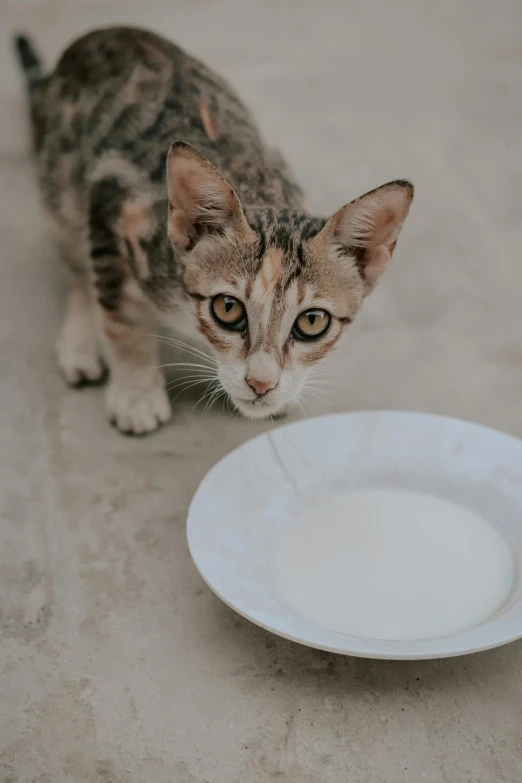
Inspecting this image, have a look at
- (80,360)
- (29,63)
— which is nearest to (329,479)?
(80,360)

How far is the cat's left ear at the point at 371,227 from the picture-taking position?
59.2 inches

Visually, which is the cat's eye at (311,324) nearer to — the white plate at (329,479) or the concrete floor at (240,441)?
the white plate at (329,479)

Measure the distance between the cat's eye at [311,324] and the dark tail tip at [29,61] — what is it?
1.44m

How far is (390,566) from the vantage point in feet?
5.26

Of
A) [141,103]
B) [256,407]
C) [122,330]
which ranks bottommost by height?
[122,330]

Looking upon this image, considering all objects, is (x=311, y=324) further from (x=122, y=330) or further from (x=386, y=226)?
(x=122, y=330)

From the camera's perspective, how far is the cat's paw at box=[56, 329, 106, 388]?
7.43 ft

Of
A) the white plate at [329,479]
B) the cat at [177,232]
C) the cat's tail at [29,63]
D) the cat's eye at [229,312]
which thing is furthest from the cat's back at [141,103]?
the white plate at [329,479]

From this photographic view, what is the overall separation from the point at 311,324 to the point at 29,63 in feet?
5.08

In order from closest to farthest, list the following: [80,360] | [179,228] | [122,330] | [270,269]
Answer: [270,269]
[179,228]
[122,330]
[80,360]

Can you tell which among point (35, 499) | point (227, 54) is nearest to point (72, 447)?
point (35, 499)

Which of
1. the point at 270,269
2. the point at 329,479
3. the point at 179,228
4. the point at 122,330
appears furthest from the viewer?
the point at 122,330

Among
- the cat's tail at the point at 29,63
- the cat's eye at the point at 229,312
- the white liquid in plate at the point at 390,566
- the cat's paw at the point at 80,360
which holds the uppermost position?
the cat's eye at the point at 229,312

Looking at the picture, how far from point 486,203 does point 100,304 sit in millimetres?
1433
